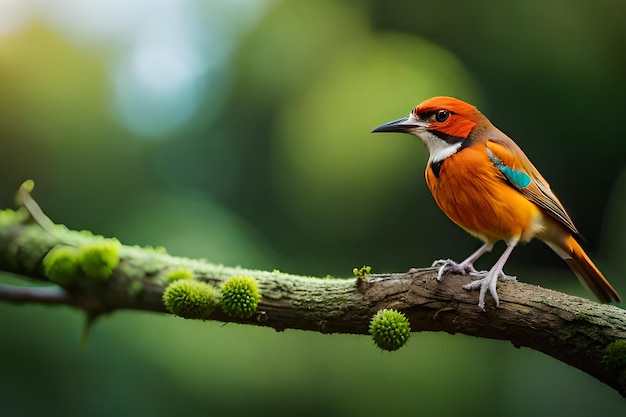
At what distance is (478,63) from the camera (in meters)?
3.53

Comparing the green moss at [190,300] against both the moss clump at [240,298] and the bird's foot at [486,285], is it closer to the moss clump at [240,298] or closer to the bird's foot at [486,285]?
the moss clump at [240,298]

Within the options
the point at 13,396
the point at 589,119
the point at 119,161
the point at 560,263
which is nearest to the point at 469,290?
the point at 560,263

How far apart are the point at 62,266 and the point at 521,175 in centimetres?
136

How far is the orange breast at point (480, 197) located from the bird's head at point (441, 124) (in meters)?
0.05

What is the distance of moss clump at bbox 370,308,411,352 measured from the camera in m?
1.65

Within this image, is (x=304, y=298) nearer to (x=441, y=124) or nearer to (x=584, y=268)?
(x=441, y=124)

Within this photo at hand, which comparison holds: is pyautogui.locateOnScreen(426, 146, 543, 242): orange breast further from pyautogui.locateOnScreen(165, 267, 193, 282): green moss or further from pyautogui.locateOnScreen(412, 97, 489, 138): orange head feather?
pyautogui.locateOnScreen(165, 267, 193, 282): green moss

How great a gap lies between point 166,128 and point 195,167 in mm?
291

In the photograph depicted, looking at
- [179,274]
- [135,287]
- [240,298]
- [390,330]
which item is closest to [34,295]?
[135,287]

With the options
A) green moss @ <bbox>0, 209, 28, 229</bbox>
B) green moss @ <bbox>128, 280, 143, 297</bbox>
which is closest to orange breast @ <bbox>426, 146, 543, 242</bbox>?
green moss @ <bbox>128, 280, 143, 297</bbox>

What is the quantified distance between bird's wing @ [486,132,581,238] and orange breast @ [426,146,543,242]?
0.02 m

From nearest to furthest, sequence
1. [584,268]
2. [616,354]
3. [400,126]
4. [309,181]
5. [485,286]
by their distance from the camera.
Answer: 1. [616,354]
2. [485,286]
3. [400,126]
4. [584,268]
5. [309,181]

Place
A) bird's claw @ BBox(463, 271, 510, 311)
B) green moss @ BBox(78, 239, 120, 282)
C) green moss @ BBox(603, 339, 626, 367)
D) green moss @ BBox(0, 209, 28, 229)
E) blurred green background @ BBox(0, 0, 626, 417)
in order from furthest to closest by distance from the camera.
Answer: blurred green background @ BBox(0, 0, 626, 417) → green moss @ BBox(0, 209, 28, 229) → green moss @ BBox(78, 239, 120, 282) → bird's claw @ BBox(463, 271, 510, 311) → green moss @ BBox(603, 339, 626, 367)

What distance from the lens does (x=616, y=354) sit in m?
1.59
